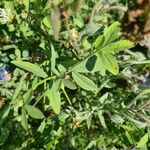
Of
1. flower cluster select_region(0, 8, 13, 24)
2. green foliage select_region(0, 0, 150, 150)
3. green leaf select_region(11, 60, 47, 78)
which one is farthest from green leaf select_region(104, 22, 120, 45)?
flower cluster select_region(0, 8, 13, 24)

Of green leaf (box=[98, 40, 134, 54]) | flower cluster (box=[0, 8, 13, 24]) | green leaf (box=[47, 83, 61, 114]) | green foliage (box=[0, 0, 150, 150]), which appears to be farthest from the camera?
flower cluster (box=[0, 8, 13, 24])

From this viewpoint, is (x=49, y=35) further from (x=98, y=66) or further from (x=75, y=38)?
(x=98, y=66)

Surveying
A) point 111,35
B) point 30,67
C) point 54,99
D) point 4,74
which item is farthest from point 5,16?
point 111,35

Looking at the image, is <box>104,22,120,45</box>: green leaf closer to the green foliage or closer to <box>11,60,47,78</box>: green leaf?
the green foliage

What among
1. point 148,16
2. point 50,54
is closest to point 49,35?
point 50,54

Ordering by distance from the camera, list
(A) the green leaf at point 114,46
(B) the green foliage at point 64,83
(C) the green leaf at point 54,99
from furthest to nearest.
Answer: (B) the green foliage at point 64,83 → (C) the green leaf at point 54,99 → (A) the green leaf at point 114,46

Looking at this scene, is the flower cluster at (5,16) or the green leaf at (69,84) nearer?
the green leaf at (69,84)

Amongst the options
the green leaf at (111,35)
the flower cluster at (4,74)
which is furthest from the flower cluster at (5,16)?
the green leaf at (111,35)

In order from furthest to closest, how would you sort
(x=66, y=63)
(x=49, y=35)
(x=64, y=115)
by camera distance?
(x=64, y=115), (x=49, y=35), (x=66, y=63)

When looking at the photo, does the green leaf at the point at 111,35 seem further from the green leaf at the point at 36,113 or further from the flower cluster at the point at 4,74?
the flower cluster at the point at 4,74
